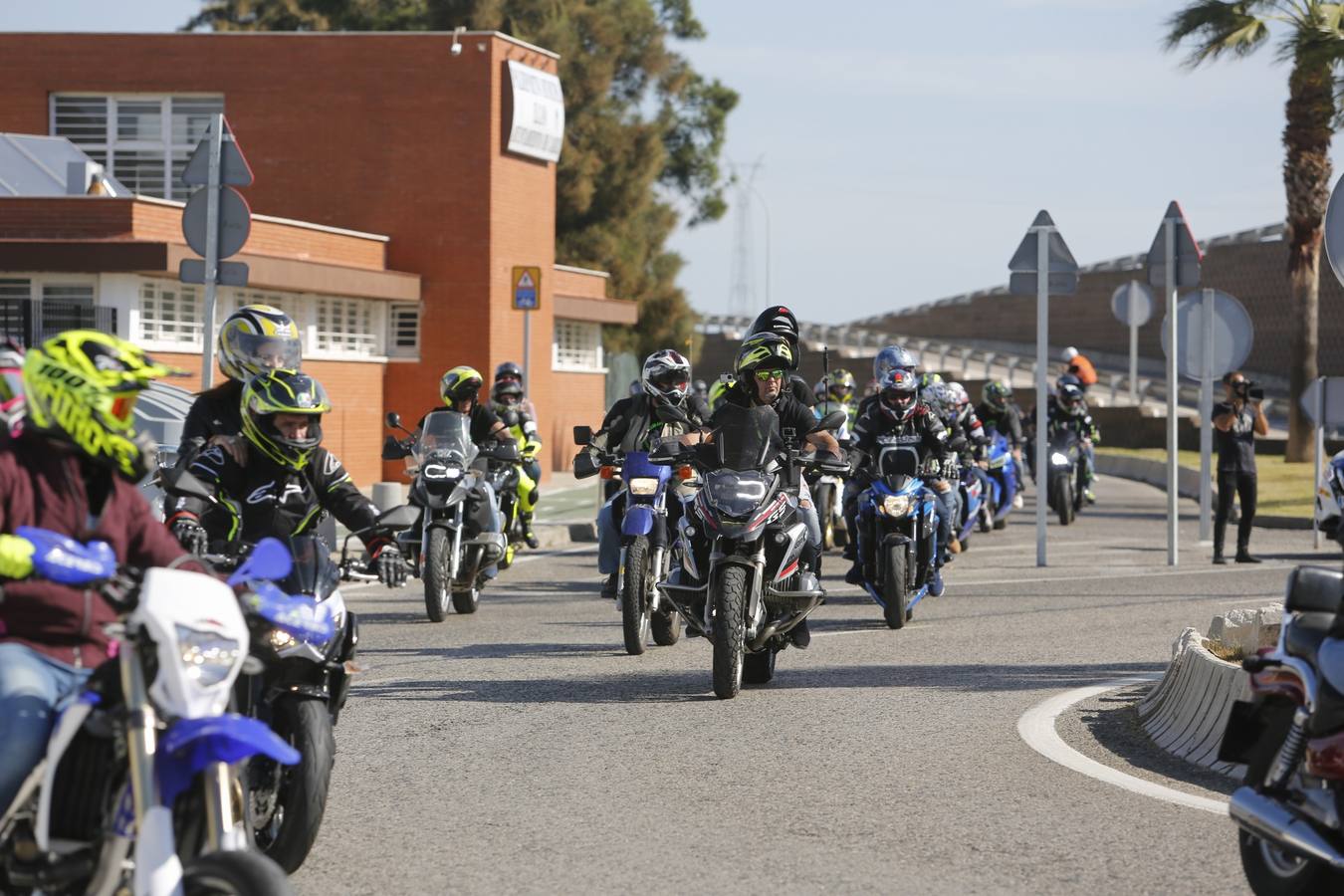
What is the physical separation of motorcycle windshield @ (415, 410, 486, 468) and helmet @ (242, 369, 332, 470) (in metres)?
6.96

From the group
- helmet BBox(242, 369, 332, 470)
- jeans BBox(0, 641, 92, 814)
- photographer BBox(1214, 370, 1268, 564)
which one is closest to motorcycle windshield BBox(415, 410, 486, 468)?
helmet BBox(242, 369, 332, 470)

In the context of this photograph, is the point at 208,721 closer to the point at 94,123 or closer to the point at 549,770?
the point at 549,770

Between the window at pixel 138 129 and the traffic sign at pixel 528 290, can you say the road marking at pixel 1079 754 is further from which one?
the window at pixel 138 129

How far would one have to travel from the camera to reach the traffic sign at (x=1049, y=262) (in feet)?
63.3

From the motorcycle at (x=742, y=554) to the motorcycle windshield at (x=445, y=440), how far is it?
3795mm

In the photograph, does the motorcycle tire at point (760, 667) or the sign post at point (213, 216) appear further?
the sign post at point (213, 216)

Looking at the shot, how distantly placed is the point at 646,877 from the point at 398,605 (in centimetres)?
935

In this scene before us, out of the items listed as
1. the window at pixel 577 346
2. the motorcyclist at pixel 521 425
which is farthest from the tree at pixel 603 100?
the motorcyclist at pixel 521 425

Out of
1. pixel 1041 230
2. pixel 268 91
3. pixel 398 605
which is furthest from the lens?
pixel 268 91

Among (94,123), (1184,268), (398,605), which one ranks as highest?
(94,123)

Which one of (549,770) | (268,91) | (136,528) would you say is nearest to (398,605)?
(549,770)

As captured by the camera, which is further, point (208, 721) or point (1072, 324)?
point (1072, 324)

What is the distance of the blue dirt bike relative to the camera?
1362 cm

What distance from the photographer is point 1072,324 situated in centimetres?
6738
